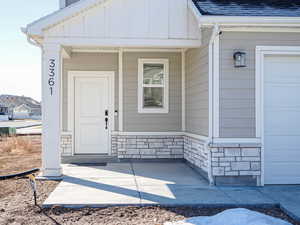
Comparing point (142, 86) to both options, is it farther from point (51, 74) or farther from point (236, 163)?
point (236, 163)

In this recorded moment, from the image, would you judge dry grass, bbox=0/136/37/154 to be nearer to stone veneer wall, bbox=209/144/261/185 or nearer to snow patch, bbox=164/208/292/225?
stone veneer wall, bbox=209/144/261/185

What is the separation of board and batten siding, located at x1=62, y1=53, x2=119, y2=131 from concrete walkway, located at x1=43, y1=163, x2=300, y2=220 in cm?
199

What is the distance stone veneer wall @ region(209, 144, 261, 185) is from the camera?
6.03 metres

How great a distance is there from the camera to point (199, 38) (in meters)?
6.64

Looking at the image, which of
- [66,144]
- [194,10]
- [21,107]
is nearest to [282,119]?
[194,10]

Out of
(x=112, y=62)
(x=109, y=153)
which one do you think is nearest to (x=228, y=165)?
(x=109, y=153)

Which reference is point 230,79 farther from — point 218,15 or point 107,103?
point 107,103

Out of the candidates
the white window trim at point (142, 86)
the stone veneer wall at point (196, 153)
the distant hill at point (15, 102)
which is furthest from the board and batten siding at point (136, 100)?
the distant hill at point (15, 102)

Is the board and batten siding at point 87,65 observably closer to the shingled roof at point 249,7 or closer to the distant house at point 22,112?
the shingled roof at point 249,7

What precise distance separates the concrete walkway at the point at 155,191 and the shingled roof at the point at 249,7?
124 inches

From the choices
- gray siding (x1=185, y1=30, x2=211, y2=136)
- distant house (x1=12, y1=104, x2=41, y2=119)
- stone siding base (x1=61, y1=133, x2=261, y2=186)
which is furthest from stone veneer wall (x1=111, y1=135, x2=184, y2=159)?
distant house (x1=12, y1=104, x2=41, y2=119)

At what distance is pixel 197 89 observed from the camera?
23.5 feet

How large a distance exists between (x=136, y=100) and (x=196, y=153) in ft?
7.51

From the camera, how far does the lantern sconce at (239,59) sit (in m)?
5.92
